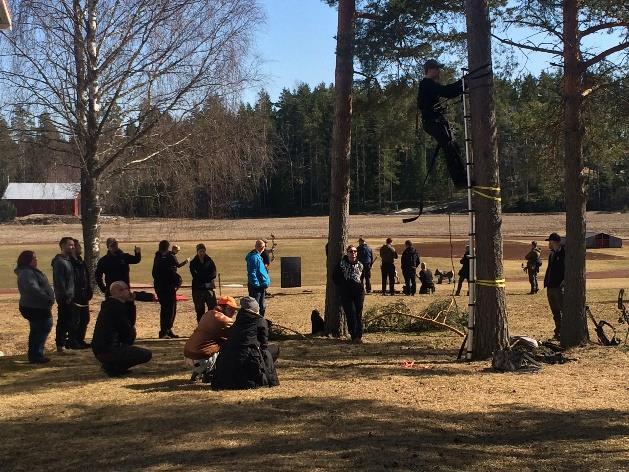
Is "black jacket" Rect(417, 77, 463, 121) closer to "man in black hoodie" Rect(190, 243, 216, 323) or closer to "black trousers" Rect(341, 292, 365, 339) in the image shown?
"black trousers" Rect(341, 292, 365, 339)

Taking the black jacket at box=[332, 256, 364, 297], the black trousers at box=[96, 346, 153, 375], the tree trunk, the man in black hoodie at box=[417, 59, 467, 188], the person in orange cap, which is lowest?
the black trousers at box=[96, 346, 153, 375]

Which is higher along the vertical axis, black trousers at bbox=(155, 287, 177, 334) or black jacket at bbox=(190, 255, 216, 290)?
black jacket at bbox=(190, 255, 216, 290)

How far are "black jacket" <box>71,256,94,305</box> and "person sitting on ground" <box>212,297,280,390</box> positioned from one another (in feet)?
14.2

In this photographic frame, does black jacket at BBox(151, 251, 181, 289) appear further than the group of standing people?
Yes

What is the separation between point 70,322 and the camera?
40.1 ft

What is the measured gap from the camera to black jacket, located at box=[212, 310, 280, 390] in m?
8.73

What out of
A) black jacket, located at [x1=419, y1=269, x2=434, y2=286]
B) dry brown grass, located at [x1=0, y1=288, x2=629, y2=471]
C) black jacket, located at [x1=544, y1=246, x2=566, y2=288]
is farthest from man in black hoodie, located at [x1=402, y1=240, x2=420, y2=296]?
dry brown grass, located at [x1=0, y1=288, x2=629, y2=471]

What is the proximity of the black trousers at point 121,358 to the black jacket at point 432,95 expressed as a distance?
15.8 feet

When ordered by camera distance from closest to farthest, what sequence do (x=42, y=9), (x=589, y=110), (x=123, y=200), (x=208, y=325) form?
(x=208, y=325), (x=589, y=110), (x=42, y=9), (x=123, y=200)

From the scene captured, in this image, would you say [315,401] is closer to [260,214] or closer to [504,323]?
[504,323]

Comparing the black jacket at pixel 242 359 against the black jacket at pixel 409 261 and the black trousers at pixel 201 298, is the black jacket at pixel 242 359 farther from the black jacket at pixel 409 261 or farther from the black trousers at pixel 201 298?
the black jacket at pixel 409 261

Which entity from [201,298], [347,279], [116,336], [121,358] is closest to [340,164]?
[347,279]

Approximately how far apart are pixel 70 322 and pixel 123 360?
9.07 feet

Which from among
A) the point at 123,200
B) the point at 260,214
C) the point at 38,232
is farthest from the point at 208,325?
the point at 260,214
